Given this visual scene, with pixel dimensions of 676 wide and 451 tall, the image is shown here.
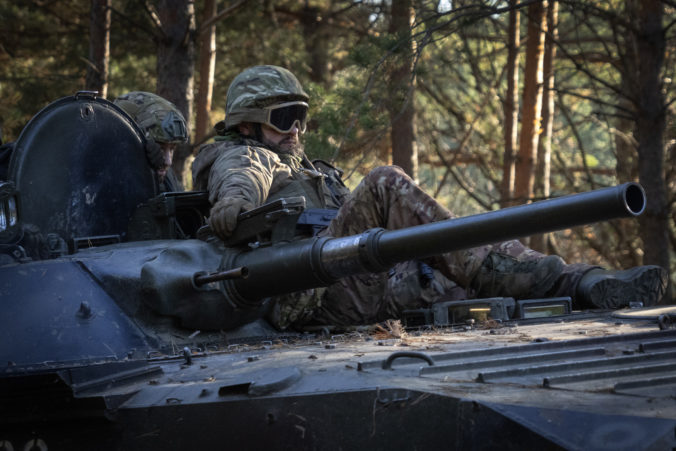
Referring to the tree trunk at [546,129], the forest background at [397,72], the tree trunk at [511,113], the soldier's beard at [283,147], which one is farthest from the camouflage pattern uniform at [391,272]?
the tree trunk at [511,113]

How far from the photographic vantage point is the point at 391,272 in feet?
18.8

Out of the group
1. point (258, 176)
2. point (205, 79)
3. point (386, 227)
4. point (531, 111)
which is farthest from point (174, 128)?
point (531, 111)

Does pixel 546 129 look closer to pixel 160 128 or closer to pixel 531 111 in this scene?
pixel 531 111

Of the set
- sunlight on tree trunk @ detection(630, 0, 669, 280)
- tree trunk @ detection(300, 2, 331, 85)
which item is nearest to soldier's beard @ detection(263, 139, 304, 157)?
sunlight on tree trunk @ detection(630, 0, 669, 280)

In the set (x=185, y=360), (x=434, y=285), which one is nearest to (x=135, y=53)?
(x=434, y=285)

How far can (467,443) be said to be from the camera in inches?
102

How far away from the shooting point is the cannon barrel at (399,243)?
10.7 feet

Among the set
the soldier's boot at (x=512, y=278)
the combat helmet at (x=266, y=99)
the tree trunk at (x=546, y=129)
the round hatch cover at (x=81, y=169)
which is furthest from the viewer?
the tree trunk at (x=546, y=129)

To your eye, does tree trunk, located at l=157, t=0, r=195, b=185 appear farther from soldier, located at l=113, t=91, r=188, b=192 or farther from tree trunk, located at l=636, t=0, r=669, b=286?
tree trunk, located at l=636, t=0, r=669, b=286

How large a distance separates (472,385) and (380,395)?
11.4 inches

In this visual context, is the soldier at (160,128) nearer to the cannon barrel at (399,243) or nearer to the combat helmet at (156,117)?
the combat helmet at (156,117)

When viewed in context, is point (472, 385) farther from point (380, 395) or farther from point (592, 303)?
point (592, 303)

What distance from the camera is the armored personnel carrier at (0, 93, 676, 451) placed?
2701mm

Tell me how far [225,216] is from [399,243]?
3.94 ft
